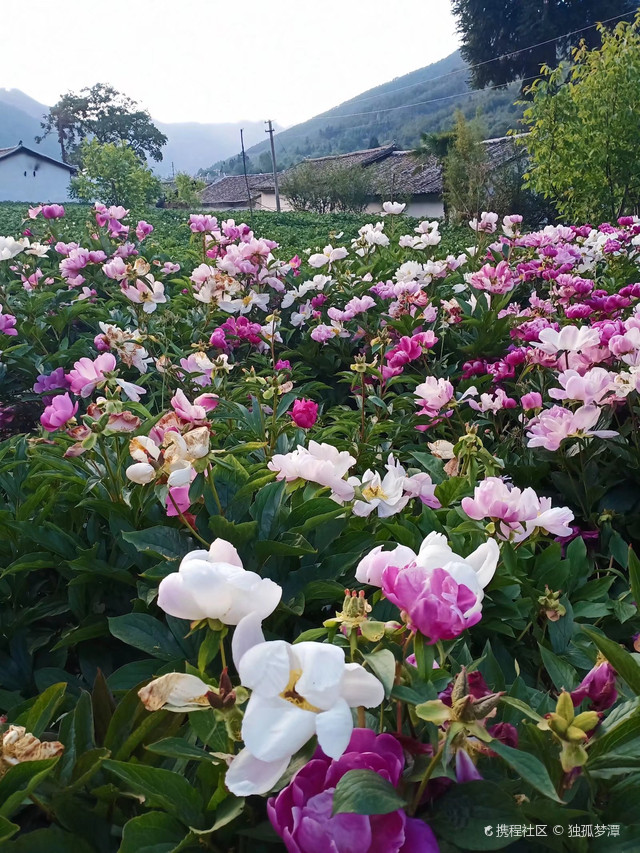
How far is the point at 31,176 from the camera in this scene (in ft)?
121

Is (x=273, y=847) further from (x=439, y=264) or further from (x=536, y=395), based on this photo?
(x=439, y=264)

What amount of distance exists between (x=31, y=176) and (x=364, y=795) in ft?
140

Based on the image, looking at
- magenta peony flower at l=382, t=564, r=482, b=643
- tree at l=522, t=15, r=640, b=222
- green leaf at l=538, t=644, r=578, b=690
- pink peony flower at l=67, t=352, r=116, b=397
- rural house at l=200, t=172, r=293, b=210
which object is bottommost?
green leaf at l=538, t=644, r=578, b=690

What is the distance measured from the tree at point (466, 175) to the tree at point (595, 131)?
20.9ft

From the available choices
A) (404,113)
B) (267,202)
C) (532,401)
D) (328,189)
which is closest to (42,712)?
(532,401)

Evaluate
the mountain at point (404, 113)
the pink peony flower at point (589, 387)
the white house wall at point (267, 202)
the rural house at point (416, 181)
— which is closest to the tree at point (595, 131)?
the pink peony flower at point (589, 387)

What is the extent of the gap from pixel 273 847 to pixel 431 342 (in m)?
1.88

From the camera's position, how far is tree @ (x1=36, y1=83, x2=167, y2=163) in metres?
51.7

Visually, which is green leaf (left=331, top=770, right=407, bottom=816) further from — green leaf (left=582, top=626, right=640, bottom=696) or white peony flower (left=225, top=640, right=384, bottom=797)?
green leaf (left=582, top=626, right=640, bottom=696)

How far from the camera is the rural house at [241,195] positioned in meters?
39.2

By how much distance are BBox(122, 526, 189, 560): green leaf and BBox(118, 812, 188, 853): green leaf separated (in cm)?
44

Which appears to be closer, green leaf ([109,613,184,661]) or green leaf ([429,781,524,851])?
green leaf ([429,781,524,851])

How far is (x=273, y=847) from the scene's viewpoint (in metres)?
0.57

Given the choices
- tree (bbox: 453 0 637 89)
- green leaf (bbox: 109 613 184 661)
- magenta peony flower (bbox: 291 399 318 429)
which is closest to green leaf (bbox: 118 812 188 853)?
green leaf (bbox: 109 613 184 661)
